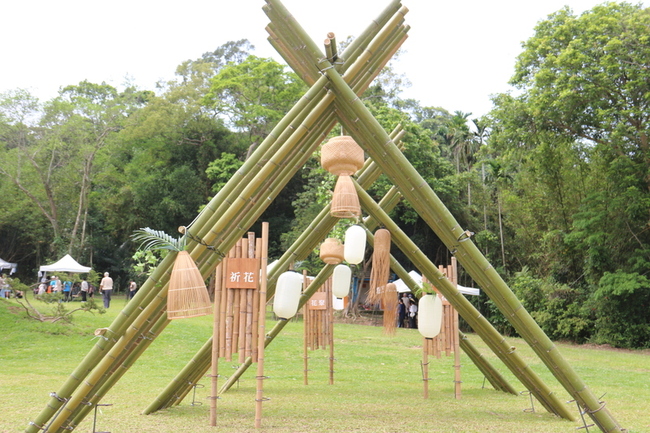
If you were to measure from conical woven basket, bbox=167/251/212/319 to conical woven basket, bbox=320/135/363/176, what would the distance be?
168 cm

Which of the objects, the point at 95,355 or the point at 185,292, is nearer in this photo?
the point at 185,292

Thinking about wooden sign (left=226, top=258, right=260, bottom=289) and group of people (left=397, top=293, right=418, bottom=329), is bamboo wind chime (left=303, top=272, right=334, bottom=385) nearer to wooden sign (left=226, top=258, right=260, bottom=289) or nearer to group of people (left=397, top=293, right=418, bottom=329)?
wooden sign (left=226, top=258, right=260, bottom=289)

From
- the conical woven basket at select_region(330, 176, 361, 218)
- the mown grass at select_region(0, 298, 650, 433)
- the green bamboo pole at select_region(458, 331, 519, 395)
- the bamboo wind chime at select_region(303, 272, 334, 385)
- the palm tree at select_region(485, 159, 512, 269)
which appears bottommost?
the mown grass at select_region(0, 298, 650, 433)

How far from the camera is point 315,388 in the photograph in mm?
A: 8703

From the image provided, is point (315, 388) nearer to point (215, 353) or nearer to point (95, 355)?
point (215, 353)

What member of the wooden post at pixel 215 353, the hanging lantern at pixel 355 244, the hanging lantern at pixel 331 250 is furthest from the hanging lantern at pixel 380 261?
the wooden post at pixel 215 353

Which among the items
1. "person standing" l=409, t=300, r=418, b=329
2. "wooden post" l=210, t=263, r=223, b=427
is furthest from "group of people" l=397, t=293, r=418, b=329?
"wooden post" l=210, t=263, r=223, b=427

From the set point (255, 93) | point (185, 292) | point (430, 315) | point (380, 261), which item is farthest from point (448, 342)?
point (255, 93)

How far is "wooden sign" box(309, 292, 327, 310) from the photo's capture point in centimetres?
889

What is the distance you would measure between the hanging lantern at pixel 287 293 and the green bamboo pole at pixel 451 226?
1770 mm

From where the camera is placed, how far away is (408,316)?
21.8 m

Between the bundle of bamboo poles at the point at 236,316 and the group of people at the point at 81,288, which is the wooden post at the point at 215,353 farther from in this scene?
the group of people at the point at 81,288

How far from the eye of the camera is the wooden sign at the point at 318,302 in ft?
29.2

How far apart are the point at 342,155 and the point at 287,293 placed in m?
1.76
